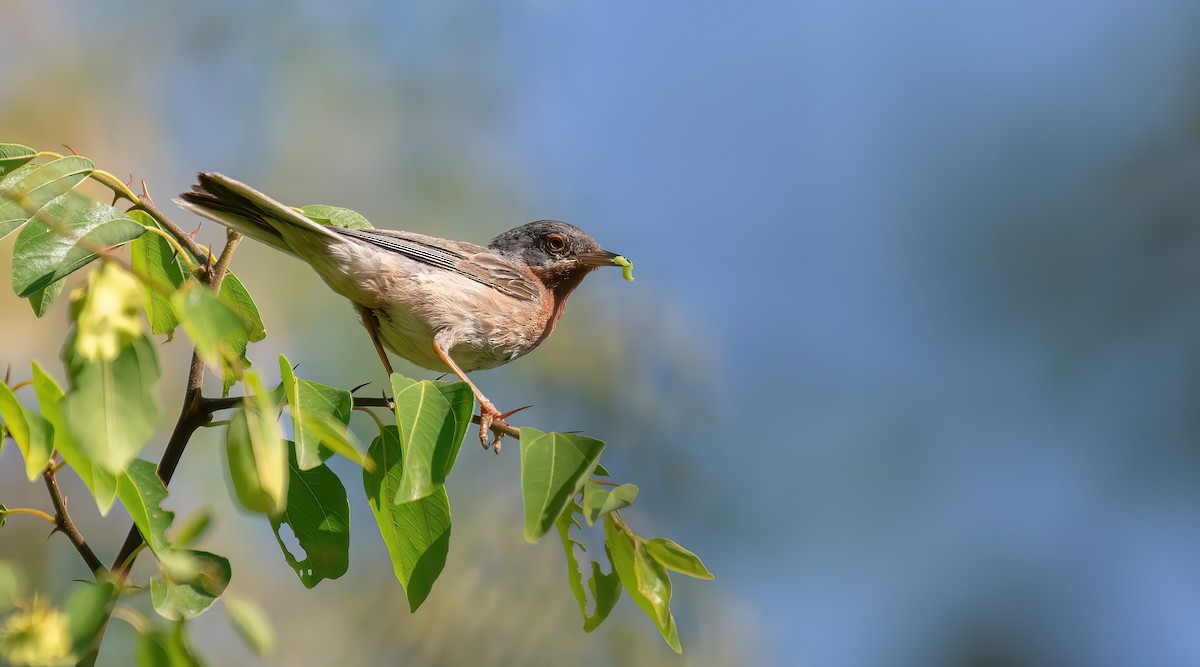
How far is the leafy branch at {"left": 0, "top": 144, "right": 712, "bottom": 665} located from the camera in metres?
1.44

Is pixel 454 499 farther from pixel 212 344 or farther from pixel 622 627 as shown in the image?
pixel 212 344

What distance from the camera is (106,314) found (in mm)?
1417

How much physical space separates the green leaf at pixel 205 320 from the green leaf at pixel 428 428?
0.65m

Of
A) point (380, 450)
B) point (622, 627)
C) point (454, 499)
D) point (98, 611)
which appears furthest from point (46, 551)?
point (98, 611)

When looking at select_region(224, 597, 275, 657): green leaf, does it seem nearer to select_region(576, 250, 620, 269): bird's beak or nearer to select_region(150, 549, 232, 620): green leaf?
select_region(150, 549, 232, 620): green leaf

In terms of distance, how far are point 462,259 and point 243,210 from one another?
1.40 metres

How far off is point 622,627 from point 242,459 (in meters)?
7.45

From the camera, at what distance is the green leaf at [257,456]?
1386 millimetres

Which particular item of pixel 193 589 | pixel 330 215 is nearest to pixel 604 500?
pixel 193 589

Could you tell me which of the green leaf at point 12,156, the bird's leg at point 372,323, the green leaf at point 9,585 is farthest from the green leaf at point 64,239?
the bird's leg at point 372,323

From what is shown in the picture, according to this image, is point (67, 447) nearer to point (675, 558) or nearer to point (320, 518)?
point (320, 518)

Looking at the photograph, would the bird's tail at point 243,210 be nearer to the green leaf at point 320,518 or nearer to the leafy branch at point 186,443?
the leafy branch at point 186,443

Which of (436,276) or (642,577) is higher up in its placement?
(436,276)

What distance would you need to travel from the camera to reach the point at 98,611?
159 cm
